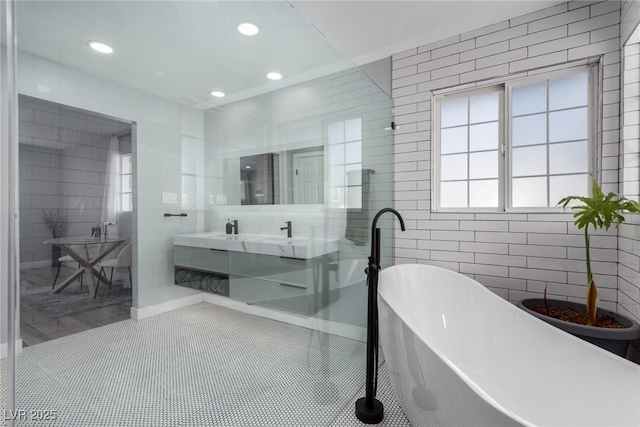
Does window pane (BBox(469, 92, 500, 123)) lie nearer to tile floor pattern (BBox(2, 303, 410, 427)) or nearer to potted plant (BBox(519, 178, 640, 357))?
potted plant (BBox(519, 178, 640, 357))

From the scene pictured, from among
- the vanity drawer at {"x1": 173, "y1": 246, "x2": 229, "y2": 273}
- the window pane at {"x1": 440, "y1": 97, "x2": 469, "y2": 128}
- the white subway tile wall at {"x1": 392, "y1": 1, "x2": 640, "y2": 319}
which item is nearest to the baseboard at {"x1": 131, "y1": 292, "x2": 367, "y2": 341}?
the vanity drawer at {"x1": 173, "y1": 246, "x2": 229, "y2": 273}

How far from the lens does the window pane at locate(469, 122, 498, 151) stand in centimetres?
268

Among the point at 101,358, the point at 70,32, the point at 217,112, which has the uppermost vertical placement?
the point at 70,32

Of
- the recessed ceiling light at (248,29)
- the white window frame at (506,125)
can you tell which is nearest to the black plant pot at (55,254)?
the recessed ceiling light at (248,29)

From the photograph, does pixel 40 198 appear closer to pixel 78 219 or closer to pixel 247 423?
pixel 78 219

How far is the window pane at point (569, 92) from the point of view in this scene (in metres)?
2.34

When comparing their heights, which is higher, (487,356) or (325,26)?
(325,26)

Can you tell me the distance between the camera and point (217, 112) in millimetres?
1219

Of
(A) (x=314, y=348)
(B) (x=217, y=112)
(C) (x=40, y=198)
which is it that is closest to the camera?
(C) (x=40, y=198)

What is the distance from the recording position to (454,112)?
285 centimetres

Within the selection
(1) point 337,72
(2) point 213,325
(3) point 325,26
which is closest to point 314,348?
(2) point 213,325

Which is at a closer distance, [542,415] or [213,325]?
[213,325]

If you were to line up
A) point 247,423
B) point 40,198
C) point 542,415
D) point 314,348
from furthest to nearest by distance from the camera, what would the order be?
1. point 314,348
2. point 542,415
3. point 247,423
4. point 40,198

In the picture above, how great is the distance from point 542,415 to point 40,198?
2402 mm
